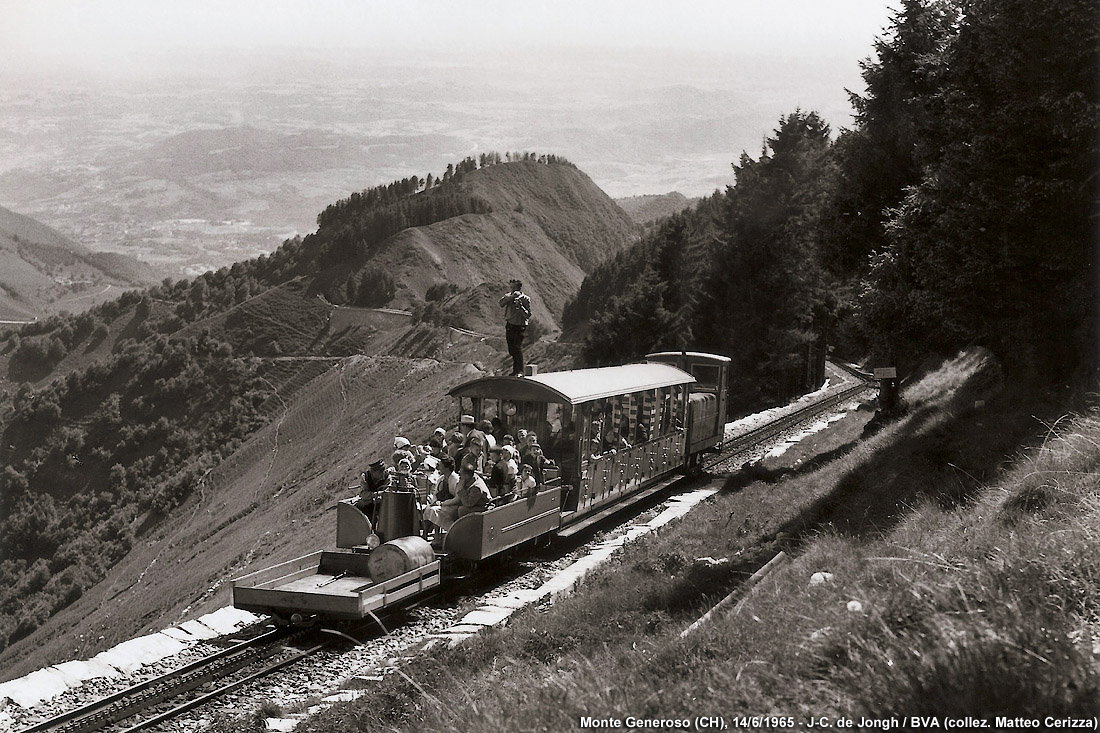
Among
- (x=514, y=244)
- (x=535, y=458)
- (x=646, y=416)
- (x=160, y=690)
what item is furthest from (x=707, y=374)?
(x=514, y=244)

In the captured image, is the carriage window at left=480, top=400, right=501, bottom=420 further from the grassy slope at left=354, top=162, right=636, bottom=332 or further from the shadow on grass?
the grassy slope at left=354, top=162, right=636, bottom=332

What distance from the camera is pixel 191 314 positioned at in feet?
425

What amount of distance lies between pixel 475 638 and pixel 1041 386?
12706mm

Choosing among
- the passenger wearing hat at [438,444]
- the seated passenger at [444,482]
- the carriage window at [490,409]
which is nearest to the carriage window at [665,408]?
the carriage window at [490,409]

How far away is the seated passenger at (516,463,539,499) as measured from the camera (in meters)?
15.9

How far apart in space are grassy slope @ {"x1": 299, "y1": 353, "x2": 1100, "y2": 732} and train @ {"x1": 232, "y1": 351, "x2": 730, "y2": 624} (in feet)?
6.20

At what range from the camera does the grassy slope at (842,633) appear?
19.0ft

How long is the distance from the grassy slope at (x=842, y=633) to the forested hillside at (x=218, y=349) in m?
41.2

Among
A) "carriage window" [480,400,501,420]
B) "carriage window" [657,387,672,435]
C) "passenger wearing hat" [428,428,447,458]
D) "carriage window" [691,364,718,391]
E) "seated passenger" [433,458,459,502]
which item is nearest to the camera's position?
"seated passenger" [433,458,459,502]

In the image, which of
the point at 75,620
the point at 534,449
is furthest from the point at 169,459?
the point at 534,449

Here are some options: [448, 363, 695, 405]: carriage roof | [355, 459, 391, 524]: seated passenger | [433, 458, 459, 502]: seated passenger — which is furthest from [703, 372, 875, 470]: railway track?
[355, 459, 391, 524]: seated passenger

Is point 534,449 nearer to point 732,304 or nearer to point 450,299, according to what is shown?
point 732,304

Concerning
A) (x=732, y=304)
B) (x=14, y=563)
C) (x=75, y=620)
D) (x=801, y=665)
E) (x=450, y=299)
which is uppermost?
(x=801, y=665)

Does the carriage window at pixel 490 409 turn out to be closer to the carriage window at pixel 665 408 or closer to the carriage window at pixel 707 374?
the carriage window at pixel 665 408
